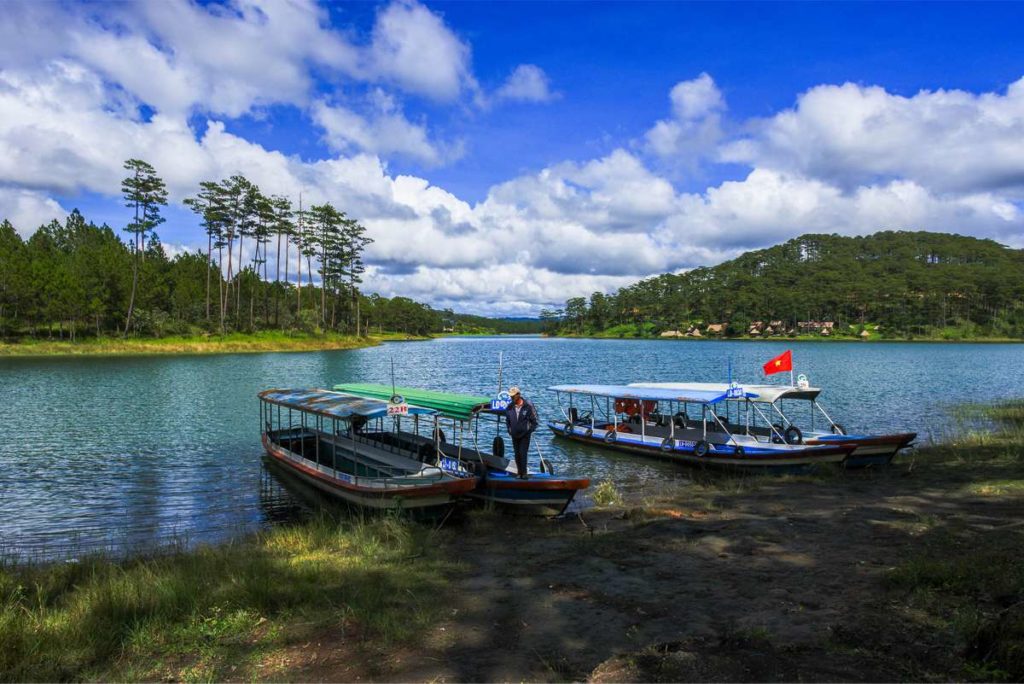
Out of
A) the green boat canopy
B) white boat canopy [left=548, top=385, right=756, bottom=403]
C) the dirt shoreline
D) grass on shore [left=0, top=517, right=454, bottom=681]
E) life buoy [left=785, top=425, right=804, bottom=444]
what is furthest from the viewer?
white boat canopy [left=548, top=385, right=756, bottom=403]

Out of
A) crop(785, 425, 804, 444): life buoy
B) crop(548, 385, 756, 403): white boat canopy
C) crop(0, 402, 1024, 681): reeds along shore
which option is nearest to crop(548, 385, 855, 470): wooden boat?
crop(548, 385, 756, 403): white boat canopy

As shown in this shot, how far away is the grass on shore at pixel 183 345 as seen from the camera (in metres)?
73.5

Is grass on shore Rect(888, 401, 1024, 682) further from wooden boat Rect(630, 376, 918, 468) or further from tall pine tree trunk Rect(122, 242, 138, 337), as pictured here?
tall pine tree trunk Rect(122, 242, 138, 337)

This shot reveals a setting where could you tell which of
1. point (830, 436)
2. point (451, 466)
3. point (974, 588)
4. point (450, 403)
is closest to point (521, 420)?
point (450, 403)

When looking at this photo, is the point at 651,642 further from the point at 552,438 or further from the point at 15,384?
the point at 15,384

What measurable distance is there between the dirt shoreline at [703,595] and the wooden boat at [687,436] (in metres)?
3.86

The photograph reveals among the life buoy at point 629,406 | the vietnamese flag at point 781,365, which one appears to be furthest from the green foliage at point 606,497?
the life buoy at point 629,406

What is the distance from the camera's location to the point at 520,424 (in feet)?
53.1

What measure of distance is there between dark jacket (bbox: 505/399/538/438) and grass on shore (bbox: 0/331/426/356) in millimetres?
77392

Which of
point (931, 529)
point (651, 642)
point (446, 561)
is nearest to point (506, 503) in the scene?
point (446, 561)

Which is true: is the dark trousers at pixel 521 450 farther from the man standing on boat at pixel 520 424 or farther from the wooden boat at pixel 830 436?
the wooden boat at pixel 830 436

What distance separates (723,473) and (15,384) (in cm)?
5075

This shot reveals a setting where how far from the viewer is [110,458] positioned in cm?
2286

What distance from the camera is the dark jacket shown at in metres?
16.2
